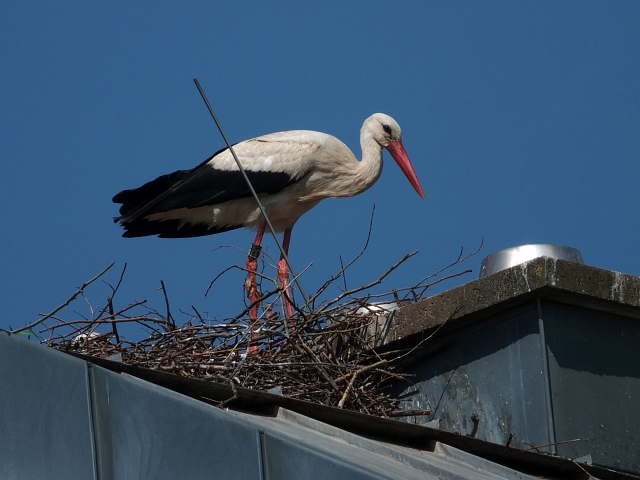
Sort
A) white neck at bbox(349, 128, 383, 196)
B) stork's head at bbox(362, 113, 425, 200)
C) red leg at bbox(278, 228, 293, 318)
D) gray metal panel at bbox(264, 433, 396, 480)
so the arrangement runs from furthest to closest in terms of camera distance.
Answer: stork's head at bbox(362, 113, 425, 200)
white neck at bbox(349, 128, 383, 196)
red leg at bbox(278, 228, 293, 318)
gray metal panel at bbox(264, 433, 396, 480)

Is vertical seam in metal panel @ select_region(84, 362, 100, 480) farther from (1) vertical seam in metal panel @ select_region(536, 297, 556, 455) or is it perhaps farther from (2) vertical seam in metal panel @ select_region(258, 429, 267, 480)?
(1) vertical seam in metal panel @ select_region(536, 297, 556, 455)

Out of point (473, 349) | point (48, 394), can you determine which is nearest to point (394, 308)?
point (473, 349)

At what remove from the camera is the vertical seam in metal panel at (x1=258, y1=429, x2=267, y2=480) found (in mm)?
3648

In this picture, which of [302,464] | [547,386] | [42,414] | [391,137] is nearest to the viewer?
A: [302,464]

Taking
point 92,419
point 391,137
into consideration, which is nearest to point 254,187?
point 391,137

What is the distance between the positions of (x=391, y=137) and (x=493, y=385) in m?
4.26

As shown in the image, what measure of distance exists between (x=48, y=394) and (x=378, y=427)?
1400 millimetres

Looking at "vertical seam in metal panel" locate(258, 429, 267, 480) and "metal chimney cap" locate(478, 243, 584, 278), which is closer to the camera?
"vertical seam in metal panel" locate(258, 429, 267, 480)

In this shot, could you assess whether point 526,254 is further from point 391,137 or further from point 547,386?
point 391,137

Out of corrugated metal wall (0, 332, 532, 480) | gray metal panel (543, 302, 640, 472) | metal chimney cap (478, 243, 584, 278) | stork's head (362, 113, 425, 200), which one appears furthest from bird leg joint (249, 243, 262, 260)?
corrugated metal wall (0, 332, 532, 480)

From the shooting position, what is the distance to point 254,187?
9.05 meters

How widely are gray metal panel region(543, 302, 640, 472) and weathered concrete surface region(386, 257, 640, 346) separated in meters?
0.10

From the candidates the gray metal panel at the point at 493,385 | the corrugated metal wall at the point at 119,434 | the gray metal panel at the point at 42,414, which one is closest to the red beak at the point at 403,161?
the gray metal panel at the point at 493,385

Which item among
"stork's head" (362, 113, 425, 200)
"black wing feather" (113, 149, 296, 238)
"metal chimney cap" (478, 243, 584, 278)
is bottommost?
"metal chimney cap" (478, 243, 584, 278)
